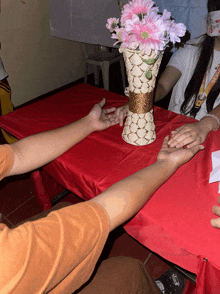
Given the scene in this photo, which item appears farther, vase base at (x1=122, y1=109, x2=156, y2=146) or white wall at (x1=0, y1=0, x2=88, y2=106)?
white wall at (x1=0, y1=0, x2=88, y2=106)

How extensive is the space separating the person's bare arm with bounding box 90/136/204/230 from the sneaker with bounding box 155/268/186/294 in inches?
29.3

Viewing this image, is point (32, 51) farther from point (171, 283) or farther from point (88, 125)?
point (171, 283)

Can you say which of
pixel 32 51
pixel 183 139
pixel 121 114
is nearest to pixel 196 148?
pixel 183 139

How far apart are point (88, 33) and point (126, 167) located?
2.83 m

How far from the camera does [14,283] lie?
38 centimetres

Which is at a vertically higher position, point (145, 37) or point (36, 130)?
point (145, 37)

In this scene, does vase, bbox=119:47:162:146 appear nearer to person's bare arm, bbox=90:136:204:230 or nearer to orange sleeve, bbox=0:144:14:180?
person's bare arm, bbox=90:136:204:230

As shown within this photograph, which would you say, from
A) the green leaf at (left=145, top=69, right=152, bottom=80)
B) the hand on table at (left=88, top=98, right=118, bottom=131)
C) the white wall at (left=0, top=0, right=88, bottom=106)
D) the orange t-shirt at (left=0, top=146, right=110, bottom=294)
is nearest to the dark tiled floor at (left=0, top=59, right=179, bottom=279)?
the hand on table at (left=88, top=98, right=118, bottom=131)

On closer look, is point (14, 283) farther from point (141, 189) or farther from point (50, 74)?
point (50, 74)

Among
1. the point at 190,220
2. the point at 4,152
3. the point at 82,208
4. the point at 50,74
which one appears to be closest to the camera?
the point at 82,208

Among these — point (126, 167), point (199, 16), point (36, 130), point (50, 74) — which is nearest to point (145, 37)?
point (126, 167)

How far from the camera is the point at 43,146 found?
3.01ft

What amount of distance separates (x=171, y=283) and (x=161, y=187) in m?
0.73

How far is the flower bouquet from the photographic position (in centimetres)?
72
